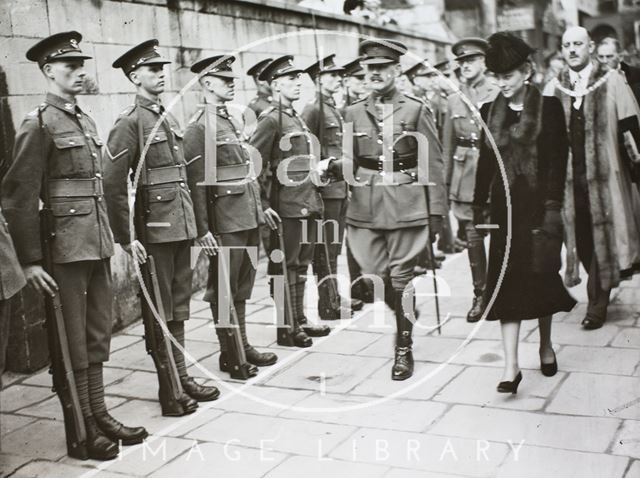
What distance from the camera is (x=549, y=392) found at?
18.0ft

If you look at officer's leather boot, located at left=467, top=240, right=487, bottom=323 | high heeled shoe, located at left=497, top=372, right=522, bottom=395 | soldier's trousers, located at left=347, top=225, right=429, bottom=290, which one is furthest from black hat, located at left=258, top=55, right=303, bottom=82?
high heeled shoe, located at left=497, top=372, right=522, bottom=395

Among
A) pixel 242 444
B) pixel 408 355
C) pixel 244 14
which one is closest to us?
pixel 242 444

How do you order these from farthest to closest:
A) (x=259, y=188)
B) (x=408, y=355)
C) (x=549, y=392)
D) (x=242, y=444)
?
(x=259, y=188) < (x=408, y=355) < (x=549, y=392) < (x=242, y=444)

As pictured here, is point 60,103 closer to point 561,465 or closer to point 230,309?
point 230,309

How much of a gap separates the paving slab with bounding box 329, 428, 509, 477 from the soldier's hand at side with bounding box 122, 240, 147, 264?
5.30 ft

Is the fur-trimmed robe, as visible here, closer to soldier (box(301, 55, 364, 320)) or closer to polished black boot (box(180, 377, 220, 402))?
soldier (box(301, 55, 364, 320))

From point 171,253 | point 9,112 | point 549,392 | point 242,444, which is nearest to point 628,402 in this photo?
point 549,392

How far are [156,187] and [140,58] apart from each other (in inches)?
31.4

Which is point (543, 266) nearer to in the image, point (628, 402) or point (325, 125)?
point (628, 402)

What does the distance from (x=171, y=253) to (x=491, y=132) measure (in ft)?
7.10

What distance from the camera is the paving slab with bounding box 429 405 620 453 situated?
183 inches

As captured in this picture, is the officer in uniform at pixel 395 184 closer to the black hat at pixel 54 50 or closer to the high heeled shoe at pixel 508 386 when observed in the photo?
the high heeled shoe at pixel 508 386

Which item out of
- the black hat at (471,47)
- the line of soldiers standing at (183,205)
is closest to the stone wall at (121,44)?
the line of soldiers standing at (183,205)

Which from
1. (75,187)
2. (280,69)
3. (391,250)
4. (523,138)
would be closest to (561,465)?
(523,138)
